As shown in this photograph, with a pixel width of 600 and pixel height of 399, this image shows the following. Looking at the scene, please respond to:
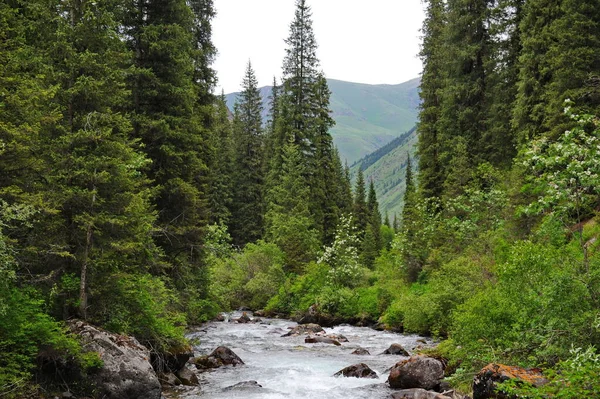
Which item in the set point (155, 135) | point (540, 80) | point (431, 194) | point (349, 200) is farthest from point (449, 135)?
point (349, 200)

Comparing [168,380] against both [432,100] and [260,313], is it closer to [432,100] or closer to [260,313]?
[260,313]

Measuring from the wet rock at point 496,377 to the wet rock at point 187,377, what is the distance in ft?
25.5

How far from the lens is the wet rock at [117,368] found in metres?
10.4

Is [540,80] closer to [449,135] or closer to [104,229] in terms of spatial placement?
[449,135]

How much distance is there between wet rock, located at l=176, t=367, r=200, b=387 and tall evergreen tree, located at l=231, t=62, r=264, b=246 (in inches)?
1450

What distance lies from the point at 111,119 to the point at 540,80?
2090 centimetres

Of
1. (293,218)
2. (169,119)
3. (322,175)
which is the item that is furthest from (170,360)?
(322,175)

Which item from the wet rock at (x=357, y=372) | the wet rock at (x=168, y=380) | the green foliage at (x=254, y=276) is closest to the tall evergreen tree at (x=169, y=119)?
the wet rock at (x=168, y=380)

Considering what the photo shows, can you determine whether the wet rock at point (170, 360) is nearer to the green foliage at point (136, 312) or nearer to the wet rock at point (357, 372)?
the green foliage at point (136, 312)

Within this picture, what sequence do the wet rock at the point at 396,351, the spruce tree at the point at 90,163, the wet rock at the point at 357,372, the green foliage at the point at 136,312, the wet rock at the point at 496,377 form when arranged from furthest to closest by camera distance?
the wet rock at the point at 396,351 < the wet rock at the point at 357,372 < the green foliage at the point at 136,312 < the spruce tree at the point at 90,163 < the wet rock at the point at 496,377

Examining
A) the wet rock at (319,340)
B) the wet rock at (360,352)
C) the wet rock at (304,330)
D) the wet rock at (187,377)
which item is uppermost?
the wet rock at (187,377)

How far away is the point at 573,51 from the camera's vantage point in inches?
826

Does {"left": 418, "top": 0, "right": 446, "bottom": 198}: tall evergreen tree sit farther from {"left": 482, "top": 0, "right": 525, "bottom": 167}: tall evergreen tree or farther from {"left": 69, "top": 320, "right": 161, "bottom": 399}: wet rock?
{"left": 69, "top": 320, "right": 161, "bottom": 399}: wet rock

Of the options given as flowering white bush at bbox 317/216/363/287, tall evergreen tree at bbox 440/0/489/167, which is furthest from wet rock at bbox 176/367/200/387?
tall evergreen tree at bbox 440/0/489/167
